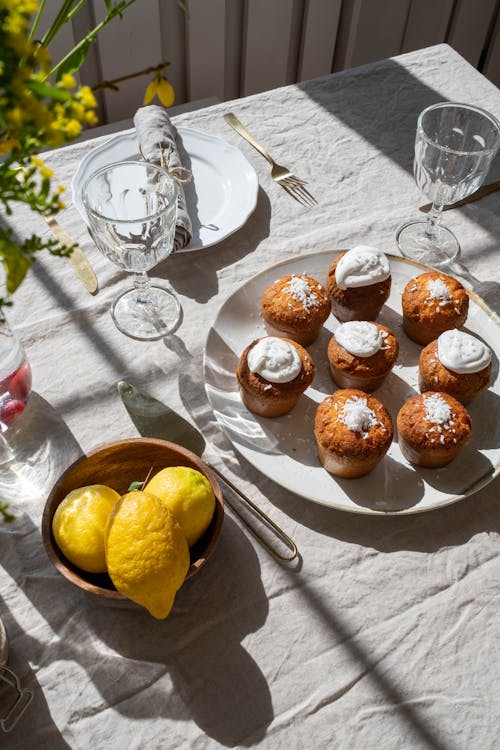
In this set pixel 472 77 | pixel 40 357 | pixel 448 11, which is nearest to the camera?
pixel 40 357

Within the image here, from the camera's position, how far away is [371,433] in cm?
82

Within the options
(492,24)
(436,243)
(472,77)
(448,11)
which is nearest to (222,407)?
(436,243)

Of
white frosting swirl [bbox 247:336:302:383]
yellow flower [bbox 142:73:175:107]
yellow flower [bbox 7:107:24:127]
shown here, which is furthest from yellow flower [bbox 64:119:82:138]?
white frosting swirl [bbox 247:336:302:383]

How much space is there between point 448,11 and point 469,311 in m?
1.79

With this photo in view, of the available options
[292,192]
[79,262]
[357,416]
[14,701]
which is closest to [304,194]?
[292,192]

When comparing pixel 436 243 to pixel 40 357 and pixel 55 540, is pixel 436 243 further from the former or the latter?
pixel 55 540

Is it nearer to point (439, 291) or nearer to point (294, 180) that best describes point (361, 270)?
point (439, 291)

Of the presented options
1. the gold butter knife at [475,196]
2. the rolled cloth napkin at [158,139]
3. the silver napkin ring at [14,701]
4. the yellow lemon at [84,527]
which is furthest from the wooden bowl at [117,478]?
the gold butter knife at [475,196]

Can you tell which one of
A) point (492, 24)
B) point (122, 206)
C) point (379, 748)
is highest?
point (122, 206)

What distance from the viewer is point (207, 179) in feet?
3.91

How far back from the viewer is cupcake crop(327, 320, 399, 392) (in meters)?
0.90

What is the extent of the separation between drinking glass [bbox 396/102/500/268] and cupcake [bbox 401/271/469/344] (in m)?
0.16

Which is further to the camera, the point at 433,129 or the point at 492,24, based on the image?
the point at 492,24

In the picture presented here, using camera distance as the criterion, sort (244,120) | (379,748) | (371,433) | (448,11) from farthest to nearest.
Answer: (448,11) → (244,120) → (371,433) → (379,748)
